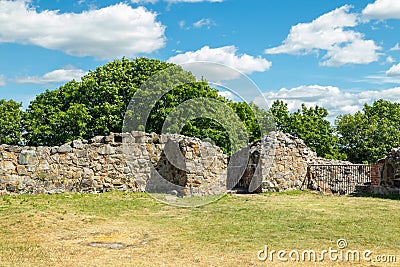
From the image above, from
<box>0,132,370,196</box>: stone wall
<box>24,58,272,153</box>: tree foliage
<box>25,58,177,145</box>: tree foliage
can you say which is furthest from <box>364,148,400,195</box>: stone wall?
<box>25,58,177,145</box>: tree foliage

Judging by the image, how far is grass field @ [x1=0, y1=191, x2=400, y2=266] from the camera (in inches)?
239

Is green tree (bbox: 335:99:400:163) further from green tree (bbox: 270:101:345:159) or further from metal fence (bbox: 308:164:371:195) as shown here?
metal fence (bbox: 308:164:371:195)

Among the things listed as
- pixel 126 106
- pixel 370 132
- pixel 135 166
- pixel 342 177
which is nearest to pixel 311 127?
pixel 370 132

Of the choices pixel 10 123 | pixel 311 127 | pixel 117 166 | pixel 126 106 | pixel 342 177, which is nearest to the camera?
pixel 117 166

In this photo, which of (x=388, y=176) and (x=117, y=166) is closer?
(x=117, y=166)

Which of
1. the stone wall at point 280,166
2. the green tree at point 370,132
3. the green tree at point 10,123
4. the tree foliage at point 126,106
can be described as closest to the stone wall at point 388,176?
the stone wall at point 280,166

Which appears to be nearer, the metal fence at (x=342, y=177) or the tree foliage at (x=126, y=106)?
the metal fence at (x=342, y=177)

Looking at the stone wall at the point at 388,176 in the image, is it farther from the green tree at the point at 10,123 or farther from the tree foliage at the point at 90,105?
the green tree at the point at 10,123

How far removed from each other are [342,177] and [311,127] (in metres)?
20.3

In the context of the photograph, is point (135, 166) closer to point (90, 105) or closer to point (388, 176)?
point (388, 176)

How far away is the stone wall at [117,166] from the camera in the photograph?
503 inches

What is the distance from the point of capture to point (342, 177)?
52.2 ft

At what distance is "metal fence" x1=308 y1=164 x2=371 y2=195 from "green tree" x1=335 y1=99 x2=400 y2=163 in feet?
65.3

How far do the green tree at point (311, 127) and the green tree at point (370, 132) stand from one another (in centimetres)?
146
